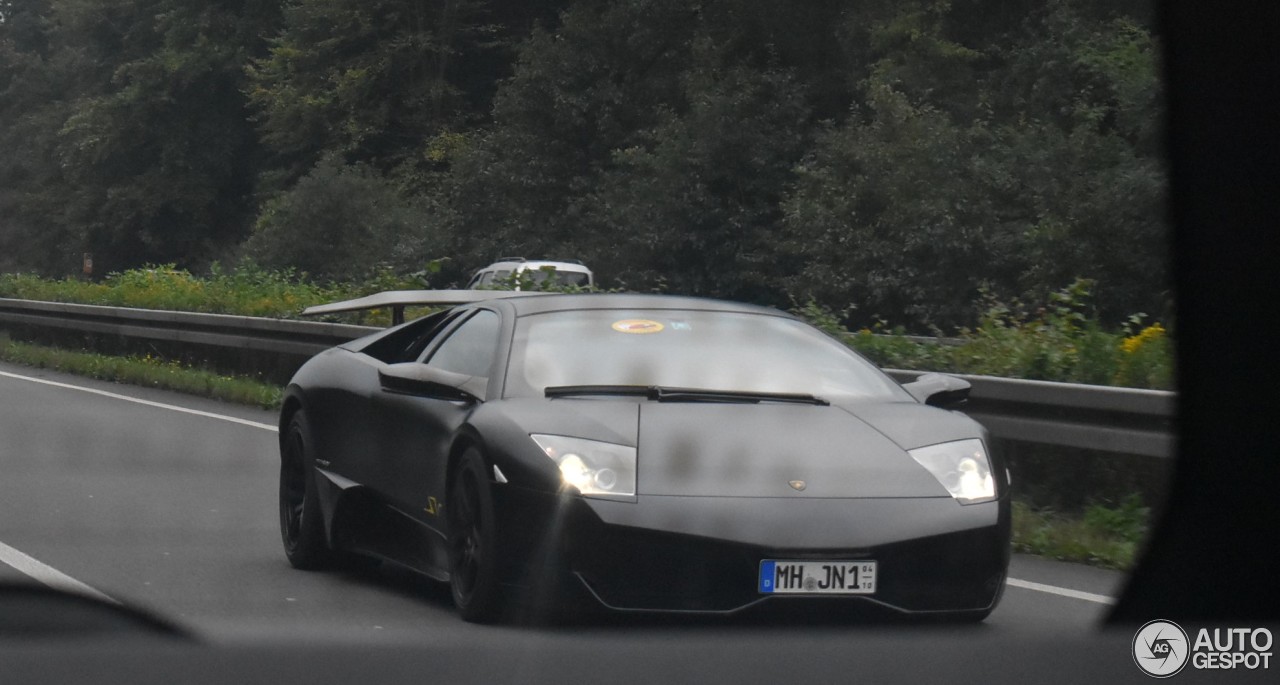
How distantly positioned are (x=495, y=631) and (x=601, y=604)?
1.25 feet

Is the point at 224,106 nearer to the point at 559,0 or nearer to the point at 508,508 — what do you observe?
the point at 559,0

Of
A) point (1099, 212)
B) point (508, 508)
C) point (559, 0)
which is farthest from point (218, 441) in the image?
point (559, 0)

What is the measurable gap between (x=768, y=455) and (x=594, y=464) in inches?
19.9

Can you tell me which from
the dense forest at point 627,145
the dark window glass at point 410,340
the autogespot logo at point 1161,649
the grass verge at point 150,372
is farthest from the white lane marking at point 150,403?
the autogespot logo at point 1161,649

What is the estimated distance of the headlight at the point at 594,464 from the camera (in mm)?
5086

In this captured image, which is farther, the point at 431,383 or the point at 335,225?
the point at 335,225

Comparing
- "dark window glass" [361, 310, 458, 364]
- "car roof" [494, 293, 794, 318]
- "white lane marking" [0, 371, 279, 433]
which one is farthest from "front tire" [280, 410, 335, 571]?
"white lane marking" [0, 371, 279, 433]

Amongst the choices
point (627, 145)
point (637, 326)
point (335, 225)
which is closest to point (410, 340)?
point (637, 326)

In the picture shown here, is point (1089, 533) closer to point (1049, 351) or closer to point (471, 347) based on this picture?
point (1049, 351)

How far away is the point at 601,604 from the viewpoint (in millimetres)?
5004

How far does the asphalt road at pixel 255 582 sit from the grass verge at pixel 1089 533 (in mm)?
139

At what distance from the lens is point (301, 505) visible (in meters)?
7.46

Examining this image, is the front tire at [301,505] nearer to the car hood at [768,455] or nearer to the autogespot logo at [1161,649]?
the car hood at [768,455]

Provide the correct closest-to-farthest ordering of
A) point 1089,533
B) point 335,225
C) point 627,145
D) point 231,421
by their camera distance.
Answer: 1. point 1089,533
2. point 231,421
3. point 627,145
4. point 335,225
